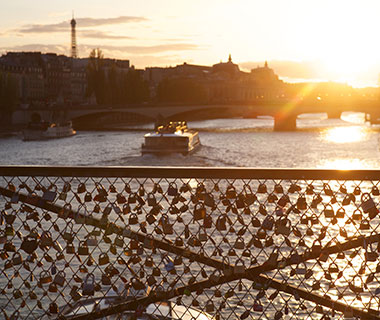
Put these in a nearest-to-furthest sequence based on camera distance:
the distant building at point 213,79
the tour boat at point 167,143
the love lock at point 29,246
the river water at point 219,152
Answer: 1. the love lock at point 29,246
2. the river water at point 219,152
3. the tour boat at point 167,143
4. the distant building at point 213,79

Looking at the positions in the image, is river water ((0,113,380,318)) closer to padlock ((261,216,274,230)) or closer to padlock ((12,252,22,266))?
padlock ((261,216,274,230))

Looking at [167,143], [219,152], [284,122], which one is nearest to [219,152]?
[219,152]

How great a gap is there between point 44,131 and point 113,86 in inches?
1103

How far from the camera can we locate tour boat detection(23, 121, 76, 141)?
189 feet

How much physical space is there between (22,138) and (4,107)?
11.2 meters

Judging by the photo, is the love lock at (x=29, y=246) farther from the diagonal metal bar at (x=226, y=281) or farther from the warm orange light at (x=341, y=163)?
the warm orange light at (x=341, y=163)

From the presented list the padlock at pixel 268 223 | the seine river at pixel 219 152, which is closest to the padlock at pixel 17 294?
the padlock at pixel 268 223

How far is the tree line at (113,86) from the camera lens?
85.9 meters

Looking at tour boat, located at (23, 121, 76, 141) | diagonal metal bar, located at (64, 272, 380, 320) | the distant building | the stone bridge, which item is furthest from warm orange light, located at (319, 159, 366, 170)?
the distant building

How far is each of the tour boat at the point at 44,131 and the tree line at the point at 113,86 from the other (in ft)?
73.8

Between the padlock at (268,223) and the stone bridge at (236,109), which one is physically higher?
the padlock at (268,223)

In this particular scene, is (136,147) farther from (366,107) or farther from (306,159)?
(366,107)

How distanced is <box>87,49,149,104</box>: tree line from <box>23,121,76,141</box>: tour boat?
2249 cm

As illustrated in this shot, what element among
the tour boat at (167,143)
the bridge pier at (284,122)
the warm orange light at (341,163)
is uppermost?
the tour boat at (167,143)
